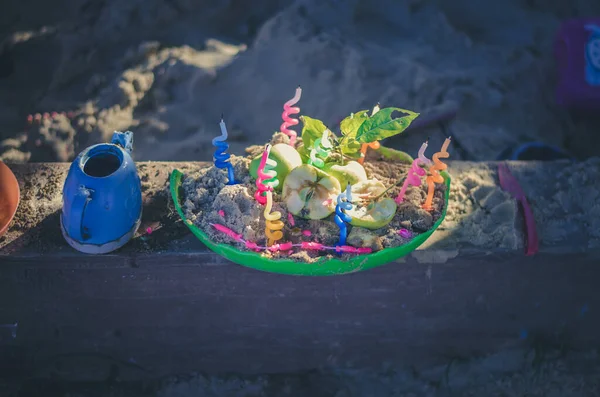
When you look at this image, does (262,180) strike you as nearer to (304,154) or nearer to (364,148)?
(304,154)

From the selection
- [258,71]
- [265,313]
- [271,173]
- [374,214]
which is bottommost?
[265,313]

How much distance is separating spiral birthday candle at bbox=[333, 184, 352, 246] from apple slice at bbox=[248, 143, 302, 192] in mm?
174

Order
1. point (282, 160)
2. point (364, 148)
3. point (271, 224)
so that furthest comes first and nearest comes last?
1. point (364, 148)
2. point (282, 160)
3. point (271, 224)

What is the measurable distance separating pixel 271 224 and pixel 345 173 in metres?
0.24

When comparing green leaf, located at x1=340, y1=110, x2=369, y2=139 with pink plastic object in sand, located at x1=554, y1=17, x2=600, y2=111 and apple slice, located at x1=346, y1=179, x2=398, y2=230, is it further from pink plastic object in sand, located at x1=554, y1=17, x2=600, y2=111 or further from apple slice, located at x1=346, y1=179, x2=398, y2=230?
pink plastic object in sand, located at x1=554, y1=17, x2=600, y2=111

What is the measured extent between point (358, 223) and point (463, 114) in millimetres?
1322

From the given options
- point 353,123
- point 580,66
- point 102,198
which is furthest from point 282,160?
point 580,66

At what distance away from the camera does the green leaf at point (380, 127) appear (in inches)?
59.8

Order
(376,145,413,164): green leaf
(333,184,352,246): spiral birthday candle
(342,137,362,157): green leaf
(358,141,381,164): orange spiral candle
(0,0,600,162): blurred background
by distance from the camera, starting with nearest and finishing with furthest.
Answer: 1. (333,184,352,246): spiral birthday candle
2. (342,137,362,157): green leaf
3. (358,141,381,164): orange spiral candle
4. (376,145,413,164): green leaf
5. (0,0,600,162): blurred background

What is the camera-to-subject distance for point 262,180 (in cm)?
156

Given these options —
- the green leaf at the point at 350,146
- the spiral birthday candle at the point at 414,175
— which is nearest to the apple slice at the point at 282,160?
the green leaf at the point at 350,146

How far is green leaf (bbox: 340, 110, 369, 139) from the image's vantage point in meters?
1.58

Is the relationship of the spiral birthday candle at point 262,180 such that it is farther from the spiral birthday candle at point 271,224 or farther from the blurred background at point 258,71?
the blurred background at point 258,71

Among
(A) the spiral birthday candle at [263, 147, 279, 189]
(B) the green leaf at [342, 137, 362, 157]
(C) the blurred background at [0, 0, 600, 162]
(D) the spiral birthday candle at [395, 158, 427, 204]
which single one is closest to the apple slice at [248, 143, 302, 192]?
(A) the spiral birthday candle at [263, 147, 279, 189]
